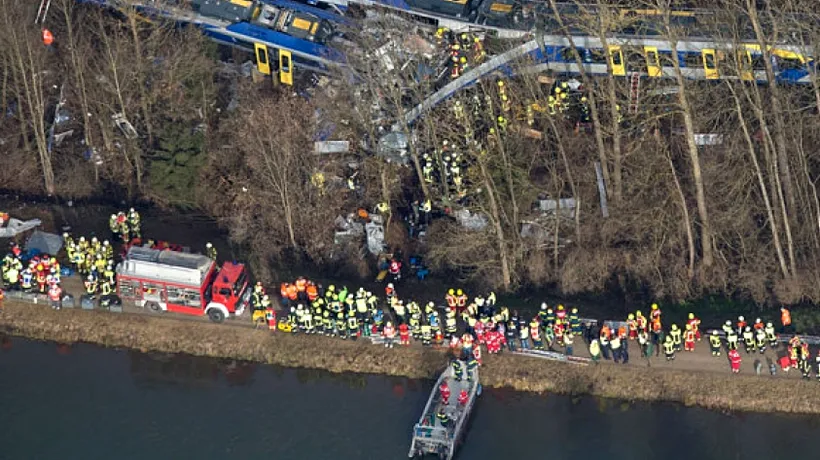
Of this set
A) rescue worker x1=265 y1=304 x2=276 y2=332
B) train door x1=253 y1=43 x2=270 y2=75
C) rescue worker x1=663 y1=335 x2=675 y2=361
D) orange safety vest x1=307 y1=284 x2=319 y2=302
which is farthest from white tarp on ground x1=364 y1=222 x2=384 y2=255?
rescue worker x1=663 y1=335 x2=675 y2=361

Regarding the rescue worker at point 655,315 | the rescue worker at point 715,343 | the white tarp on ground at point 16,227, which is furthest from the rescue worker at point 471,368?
the white tarp on ground at point 16,227

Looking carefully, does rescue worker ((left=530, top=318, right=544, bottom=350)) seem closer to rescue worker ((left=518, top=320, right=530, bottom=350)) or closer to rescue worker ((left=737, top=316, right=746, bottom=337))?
rescue worker ((left=518, top=320, right=530, bottom=350))

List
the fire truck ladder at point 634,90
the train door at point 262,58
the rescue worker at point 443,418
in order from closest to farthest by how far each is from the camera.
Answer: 1. the rescue worker at point 443,418
2. the fire truck ladder at point 634,90
3. the train door at point 262,58

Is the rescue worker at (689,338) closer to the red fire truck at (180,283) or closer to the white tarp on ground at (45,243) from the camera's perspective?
the red fire truck at (180,283)

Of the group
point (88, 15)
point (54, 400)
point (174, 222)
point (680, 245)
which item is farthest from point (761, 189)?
point (88, 15)

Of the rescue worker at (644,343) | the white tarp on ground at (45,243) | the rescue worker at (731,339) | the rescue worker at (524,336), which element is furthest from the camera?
the white tarp on ground at (45,243)
